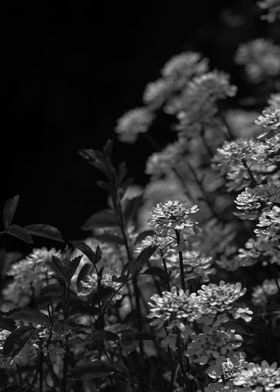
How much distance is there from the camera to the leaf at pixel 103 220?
77.9 inches

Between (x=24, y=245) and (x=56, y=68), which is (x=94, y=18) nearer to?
(x=56, y=68)

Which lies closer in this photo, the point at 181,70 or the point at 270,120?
the point at 270,120

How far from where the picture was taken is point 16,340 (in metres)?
1.43

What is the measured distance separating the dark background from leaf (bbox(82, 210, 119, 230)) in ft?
9.65

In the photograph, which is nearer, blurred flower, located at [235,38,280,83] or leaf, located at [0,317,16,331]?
leaf, located at [0,317,16,331]

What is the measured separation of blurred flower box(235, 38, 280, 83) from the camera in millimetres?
3363

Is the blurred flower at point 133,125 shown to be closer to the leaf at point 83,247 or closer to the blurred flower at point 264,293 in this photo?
the blurred flower at point 264,293

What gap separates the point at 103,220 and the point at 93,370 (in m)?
0.64

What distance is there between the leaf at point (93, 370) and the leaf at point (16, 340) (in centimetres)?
12

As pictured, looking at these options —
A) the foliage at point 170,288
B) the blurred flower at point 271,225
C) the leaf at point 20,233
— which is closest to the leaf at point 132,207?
the foliage at point 170,288

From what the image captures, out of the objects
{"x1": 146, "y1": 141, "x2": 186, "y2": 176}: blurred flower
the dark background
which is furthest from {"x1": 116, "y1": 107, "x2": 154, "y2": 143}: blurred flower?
the dark background

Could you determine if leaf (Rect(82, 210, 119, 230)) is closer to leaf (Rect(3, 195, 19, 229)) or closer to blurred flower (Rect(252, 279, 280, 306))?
leaf (Rect(3, 195, 19, 229))

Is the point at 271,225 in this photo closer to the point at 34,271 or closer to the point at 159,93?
the point at 34,271

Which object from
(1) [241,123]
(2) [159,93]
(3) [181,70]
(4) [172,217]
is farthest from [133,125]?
(4) [172,217]
